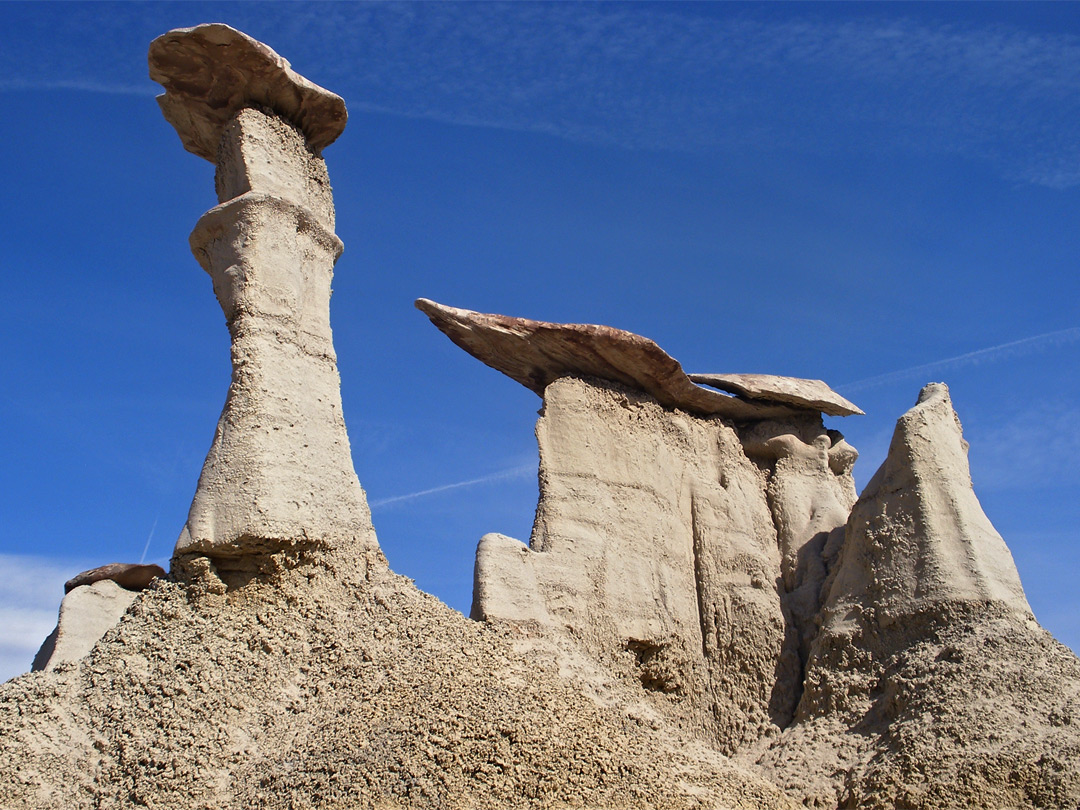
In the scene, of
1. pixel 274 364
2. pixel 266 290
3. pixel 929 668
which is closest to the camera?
pixel 274 364

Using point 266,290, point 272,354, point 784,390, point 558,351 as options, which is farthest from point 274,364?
point 784,390

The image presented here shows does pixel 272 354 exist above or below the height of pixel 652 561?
above

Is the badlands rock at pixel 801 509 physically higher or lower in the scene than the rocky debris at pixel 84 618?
higher

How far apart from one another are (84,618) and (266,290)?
11.7 ft

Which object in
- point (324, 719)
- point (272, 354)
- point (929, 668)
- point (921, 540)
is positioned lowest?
point (324, 719)

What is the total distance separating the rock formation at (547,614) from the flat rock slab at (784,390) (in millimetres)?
41

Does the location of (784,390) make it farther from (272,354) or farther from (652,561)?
(272,354)

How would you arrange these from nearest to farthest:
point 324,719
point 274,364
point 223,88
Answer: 1. point 324,719
2. point 274,364
3. point 223,88

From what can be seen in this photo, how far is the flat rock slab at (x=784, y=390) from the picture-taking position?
11.1 metres

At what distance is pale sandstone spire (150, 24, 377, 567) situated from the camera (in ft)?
24.9

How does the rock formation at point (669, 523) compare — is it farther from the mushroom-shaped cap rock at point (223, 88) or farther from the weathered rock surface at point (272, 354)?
the mushroom-shaped cap rock at point (223, 88)

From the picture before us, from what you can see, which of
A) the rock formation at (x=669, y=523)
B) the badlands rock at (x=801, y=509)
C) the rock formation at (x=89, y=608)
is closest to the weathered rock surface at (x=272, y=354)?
the rock formation at (x=669, y=523)

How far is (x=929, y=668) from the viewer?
853cm

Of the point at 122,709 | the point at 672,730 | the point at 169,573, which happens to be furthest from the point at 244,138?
the point at 672,730
